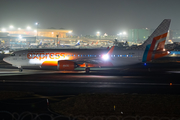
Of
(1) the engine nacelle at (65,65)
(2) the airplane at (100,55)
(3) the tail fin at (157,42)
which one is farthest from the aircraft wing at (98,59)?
(3) the tail fin at (157,42)

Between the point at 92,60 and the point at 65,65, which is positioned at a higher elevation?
the point at 92,60

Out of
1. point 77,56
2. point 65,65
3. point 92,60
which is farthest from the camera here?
point 77,56

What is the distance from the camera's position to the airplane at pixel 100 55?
35900 millimetres

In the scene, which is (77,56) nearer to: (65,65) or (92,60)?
(92,60)

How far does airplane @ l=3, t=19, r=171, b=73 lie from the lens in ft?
118

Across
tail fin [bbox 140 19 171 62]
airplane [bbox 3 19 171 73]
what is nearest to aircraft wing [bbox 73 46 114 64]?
airplane [bbox 3 19 171 73]

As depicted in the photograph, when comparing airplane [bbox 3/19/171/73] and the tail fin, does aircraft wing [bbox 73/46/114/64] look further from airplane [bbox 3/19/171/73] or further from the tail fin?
the tail fin

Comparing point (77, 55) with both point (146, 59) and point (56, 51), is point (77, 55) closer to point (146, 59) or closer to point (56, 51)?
point (56, 51)

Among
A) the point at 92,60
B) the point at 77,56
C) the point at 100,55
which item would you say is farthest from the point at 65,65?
the point at 100,55

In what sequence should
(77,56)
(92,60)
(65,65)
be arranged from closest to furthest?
1. (65,65)
2. (92,60)
3. (77,56)

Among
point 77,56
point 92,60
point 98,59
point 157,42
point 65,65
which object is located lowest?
point 65,65

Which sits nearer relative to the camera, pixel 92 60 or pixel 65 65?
pixel 65 65

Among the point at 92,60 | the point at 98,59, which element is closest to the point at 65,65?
the point at 92,60

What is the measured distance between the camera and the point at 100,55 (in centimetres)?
3622
